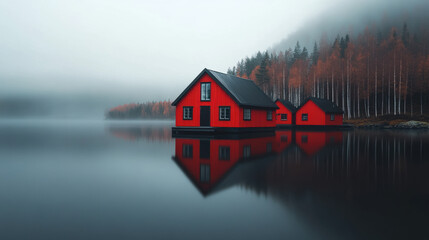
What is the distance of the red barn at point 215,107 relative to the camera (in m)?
27.8

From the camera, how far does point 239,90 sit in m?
30.8

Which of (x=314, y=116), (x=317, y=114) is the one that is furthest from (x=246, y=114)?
(x=314, y=116)

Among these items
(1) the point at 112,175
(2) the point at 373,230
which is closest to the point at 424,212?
(2) the point at 373,230

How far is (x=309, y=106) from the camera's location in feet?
147

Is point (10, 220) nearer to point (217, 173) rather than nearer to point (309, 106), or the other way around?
point (217, 173)

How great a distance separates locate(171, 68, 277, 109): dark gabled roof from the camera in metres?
27.9

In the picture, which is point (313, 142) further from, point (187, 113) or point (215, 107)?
point (187, 113)

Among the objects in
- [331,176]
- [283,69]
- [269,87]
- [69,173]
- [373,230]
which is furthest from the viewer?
[269,87]

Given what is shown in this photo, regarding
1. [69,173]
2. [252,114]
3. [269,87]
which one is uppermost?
[269,87]

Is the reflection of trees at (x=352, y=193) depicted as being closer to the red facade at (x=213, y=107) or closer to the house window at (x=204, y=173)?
the house window at (x=204, y=173)

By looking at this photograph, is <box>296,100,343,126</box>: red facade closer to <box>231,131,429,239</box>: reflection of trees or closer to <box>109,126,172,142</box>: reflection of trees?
<box>109,126,172,142</box>: reflection of trees

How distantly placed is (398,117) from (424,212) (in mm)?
51588

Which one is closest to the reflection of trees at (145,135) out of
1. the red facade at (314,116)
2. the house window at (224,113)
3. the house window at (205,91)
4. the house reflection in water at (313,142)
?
the house window at (205,91)

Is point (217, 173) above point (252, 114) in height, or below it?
below
